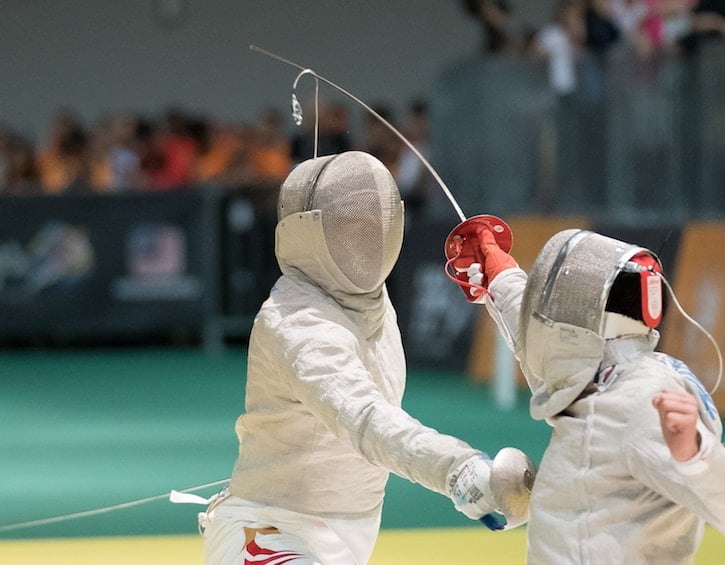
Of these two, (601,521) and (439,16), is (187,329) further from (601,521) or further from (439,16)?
(601,521)

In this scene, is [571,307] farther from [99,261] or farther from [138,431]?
[99,261]

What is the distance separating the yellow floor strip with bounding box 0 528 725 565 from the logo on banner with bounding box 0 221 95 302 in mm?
6244

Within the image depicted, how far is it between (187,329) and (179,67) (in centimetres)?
516

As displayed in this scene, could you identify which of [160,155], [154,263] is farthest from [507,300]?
[160,155]

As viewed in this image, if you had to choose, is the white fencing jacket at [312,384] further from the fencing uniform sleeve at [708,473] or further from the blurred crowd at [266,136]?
the blurred crowd at [266,136]

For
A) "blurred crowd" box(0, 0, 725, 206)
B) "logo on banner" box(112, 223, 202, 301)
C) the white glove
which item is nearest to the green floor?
"logo on banner" box(112, 223, 202, 301)

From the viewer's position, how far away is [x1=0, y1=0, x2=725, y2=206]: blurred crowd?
9.97 metres

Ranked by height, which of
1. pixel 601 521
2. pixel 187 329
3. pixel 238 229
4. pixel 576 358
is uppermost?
pixel 576 358

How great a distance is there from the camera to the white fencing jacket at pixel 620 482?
2615 millimetres

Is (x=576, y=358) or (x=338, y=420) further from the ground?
(x=576, y=358)

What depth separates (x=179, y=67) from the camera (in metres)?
16.8

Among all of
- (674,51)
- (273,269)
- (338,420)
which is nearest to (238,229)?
(273,269)

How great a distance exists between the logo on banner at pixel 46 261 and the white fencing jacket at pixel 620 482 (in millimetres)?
9396

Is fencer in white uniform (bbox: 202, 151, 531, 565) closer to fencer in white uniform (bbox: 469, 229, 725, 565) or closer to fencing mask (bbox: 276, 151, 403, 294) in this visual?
fencing mask (bbox: 276, 151, 403, 294)
